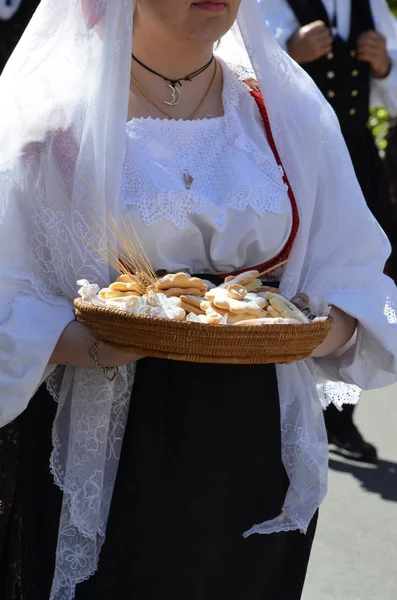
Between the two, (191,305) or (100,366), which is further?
(100,366)

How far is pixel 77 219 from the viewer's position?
2.80 metres

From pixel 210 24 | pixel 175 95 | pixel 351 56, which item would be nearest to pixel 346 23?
pixel 351 56

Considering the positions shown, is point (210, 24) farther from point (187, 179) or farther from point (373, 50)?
point (373, 50)

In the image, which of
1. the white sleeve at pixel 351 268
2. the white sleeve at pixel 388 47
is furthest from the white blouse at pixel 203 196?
the white sleeve at pixel 388 47

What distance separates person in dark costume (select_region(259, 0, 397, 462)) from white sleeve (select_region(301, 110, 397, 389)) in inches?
110

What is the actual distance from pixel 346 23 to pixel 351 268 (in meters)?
3.18

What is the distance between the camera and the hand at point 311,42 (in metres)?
5.81

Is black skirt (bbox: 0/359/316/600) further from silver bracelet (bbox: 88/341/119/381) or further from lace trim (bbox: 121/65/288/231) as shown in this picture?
lace trim (bbox: 121/65/288/231)

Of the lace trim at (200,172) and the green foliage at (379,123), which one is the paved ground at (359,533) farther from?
the green foliage at (379,123)

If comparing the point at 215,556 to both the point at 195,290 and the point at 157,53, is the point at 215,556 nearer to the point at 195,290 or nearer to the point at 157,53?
the point at 195,290

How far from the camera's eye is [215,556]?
2.81 meters

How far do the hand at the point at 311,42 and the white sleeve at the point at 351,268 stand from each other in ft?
9.20

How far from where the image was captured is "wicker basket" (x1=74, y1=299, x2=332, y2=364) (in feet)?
7.86

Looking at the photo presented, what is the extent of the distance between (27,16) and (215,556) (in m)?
4.17
